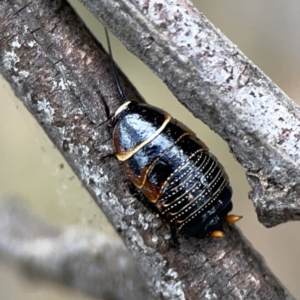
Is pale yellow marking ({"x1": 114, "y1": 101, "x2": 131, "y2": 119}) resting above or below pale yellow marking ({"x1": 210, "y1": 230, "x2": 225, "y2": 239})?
above

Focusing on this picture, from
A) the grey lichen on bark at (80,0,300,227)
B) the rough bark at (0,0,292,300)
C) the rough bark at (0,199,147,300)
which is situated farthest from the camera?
the rough bark at (0,199,147,300)

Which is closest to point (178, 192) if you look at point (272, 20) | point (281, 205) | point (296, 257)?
point (281, 205)

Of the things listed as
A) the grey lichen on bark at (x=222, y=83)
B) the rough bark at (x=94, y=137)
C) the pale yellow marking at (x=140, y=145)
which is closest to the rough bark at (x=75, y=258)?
the rough bark at (x=94, y=137)

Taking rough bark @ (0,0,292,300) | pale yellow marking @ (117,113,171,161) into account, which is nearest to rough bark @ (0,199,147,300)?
rough bark @ (0,0,292,300)

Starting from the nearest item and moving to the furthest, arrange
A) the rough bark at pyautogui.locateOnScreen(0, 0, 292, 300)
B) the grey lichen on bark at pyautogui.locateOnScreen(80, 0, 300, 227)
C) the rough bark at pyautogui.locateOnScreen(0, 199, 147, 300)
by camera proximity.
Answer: the grey lichen on bark at pyautogui.locateOnScreen(80, 0, 300, 227) < the rough bark at pyautogui.locateOnScreen(0, 0, 292, 300) < the rough bark at pyautogui.locateOnScreen(0, 199, 147, 300)

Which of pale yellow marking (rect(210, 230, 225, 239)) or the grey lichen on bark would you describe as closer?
the grey lichen on bark

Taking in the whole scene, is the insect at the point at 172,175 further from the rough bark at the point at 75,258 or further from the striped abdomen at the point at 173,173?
the rough bark at the point at 75,258

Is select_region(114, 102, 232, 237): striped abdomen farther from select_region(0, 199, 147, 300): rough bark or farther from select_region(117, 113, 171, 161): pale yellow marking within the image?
select_region(0, 199, 147, 300): rough bark

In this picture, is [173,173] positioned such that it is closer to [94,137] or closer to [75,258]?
[94,137]

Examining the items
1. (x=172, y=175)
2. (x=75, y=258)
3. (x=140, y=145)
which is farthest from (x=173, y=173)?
(x=75, y=258)
